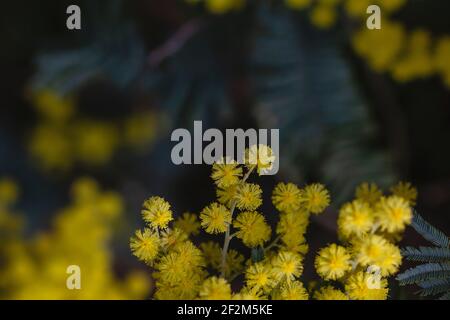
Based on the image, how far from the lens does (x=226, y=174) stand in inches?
18.5

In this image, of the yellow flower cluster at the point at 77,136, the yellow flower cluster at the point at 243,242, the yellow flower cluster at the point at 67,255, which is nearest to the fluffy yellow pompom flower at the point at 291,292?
the yellow flower cluster at the point at 243,242

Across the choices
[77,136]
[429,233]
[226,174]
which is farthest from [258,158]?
[77,136]

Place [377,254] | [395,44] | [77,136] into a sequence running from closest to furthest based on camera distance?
1. [377,254]
2. [395,44]
3. [77,136]

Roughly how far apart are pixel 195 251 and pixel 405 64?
454mm

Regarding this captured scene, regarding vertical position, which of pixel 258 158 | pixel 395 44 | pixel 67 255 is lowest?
pixel 67 255

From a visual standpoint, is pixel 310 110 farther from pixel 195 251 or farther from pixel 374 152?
pixel 195 251

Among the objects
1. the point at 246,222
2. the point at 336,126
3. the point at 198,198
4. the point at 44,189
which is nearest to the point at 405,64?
the point at 336,126

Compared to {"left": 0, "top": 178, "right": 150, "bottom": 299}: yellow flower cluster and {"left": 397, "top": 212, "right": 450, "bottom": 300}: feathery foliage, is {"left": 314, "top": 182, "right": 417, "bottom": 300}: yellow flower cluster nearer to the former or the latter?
{"left": 397, "top": 212, "right": 450, "bottom": 300}: feathery foliage

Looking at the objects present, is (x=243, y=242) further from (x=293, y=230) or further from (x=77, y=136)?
(x=77, y=136)

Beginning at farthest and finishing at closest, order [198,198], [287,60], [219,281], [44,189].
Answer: [44,189]
[287,60]
[198,198]
[219,281]

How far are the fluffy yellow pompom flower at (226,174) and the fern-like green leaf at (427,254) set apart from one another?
0.14 meters

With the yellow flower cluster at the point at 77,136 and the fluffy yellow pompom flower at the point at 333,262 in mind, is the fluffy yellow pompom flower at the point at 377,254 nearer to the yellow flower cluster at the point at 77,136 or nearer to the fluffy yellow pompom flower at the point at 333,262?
the fluffy yellow pompom flower at the point at 333,262

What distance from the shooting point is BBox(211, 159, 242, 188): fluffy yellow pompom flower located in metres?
0.47

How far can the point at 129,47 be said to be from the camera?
90 cm
